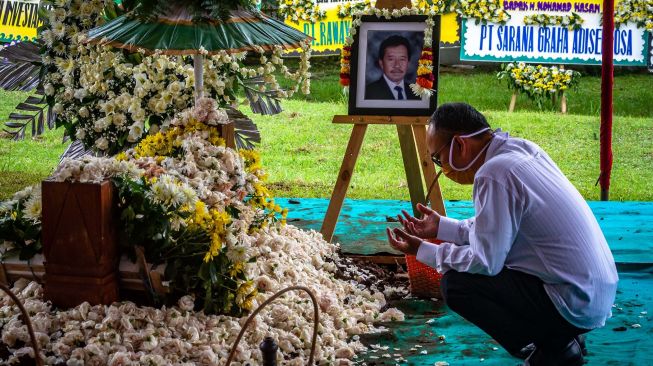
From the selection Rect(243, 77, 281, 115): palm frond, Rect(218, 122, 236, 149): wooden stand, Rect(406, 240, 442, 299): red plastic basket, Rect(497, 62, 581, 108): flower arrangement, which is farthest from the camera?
Rect(497, 62, 581, 108): flower arrangement

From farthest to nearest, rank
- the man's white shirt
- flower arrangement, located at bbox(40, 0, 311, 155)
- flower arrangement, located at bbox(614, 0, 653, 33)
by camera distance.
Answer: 1. flower arrangement, located at bbox(614, 0, 653, 33)
2. flower arrangement, located at bbox(40, 0, 311, 155)
3. the man's white shirt

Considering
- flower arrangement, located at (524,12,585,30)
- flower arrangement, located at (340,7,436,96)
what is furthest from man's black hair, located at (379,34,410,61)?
flower arrangement, located at (524,12,585,30)

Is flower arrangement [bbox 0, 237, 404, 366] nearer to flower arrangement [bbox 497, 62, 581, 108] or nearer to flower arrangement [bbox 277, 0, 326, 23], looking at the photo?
flower arrangement [bbox 277, 0, 326, 23]

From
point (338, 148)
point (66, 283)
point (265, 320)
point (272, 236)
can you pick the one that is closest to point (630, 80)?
point (338, 148)

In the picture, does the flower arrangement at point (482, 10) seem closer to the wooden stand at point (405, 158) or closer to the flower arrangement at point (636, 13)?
the flower arrangement at point (636, 13)

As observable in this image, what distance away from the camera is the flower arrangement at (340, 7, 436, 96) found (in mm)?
4965

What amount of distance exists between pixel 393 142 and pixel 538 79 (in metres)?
1.79

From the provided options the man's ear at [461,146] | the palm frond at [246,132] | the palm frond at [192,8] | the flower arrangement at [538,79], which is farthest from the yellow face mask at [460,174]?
the flower arrangement at [538,79]

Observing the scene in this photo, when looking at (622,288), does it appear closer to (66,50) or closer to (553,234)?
(553,234)

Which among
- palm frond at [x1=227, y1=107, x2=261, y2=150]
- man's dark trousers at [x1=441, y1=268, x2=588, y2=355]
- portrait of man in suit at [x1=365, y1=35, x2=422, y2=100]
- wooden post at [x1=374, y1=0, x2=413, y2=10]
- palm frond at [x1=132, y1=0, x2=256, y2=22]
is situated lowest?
man's dark trousers at [x1=441, y1=268, x2=588, y2=355]

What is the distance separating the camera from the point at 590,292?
3045 millimetres

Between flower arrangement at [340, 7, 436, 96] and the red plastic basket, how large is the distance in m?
1.05

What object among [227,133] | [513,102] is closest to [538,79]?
[513,102]

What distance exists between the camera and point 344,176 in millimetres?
5090
